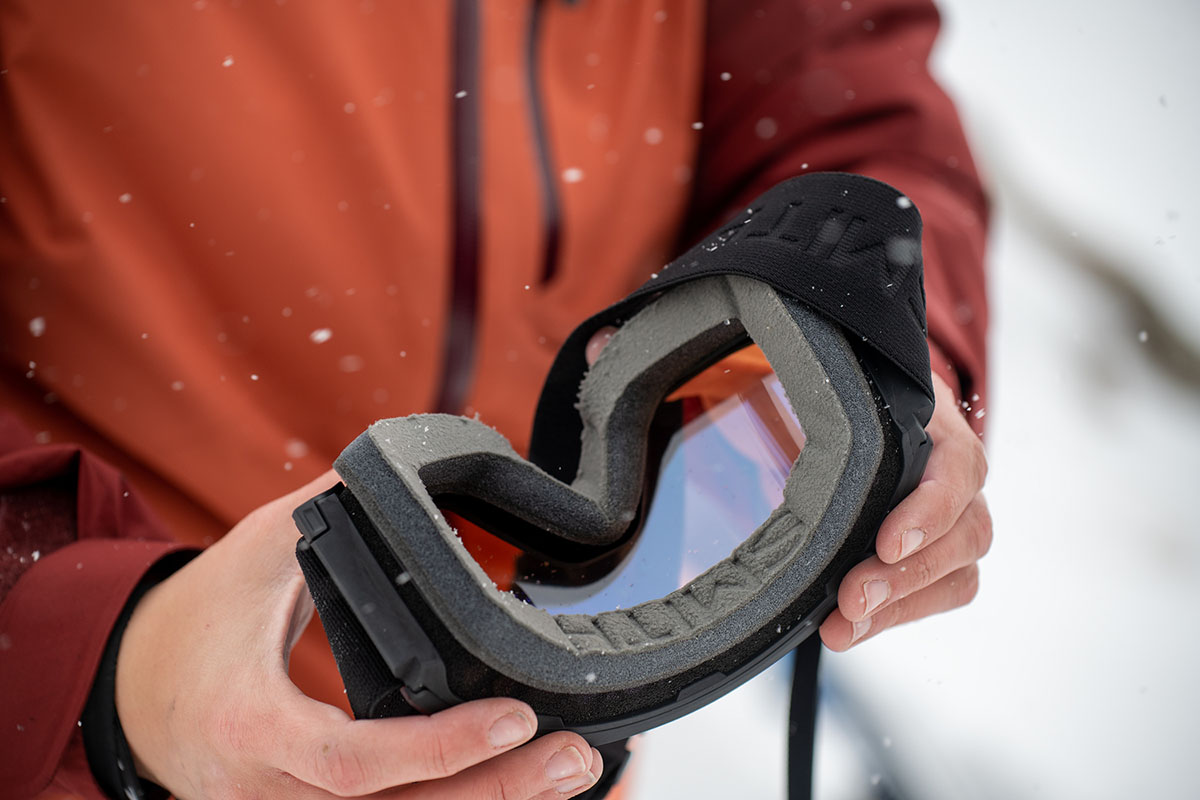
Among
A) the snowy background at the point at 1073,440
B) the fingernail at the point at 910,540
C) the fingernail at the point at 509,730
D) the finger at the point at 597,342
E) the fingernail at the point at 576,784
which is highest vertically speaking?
the finger at the point at 597,342

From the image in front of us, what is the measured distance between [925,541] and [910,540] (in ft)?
0.06

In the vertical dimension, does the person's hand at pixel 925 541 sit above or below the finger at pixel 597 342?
below

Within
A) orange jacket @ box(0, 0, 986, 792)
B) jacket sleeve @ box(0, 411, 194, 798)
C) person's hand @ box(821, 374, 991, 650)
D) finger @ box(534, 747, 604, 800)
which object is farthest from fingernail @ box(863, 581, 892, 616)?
jacket sleeve @ box(0, 411, 194, 798)

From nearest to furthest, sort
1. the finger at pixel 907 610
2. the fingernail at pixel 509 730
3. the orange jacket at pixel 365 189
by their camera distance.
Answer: the fingernail at pixel 509 730 < the finger at pixel 907 610 < the orange jacket at pixel 365 189

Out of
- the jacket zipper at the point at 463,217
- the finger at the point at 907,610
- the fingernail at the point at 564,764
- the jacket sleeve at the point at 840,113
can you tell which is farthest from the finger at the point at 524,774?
the jacket sleeve at the point at 840,113

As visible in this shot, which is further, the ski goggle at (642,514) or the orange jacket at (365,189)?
the orange jacket at (365,189)

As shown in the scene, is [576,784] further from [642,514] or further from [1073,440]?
[1073,440]

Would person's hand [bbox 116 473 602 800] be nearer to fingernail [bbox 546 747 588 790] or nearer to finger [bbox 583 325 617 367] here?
fingernail [bbox 546 747 588 790]

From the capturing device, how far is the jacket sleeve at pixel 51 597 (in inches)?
18.1

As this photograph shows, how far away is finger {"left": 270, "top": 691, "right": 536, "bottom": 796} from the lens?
0.33 metres

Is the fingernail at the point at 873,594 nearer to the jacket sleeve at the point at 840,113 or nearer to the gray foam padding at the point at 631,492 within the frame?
the gray foam padding at the point at 631,492

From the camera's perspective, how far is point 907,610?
54 cm

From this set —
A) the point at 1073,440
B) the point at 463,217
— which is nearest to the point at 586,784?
the point at 463,217

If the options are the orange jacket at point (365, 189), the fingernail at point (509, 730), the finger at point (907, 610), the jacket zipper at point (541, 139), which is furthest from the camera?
the jacket zipper at point (541, 139)
